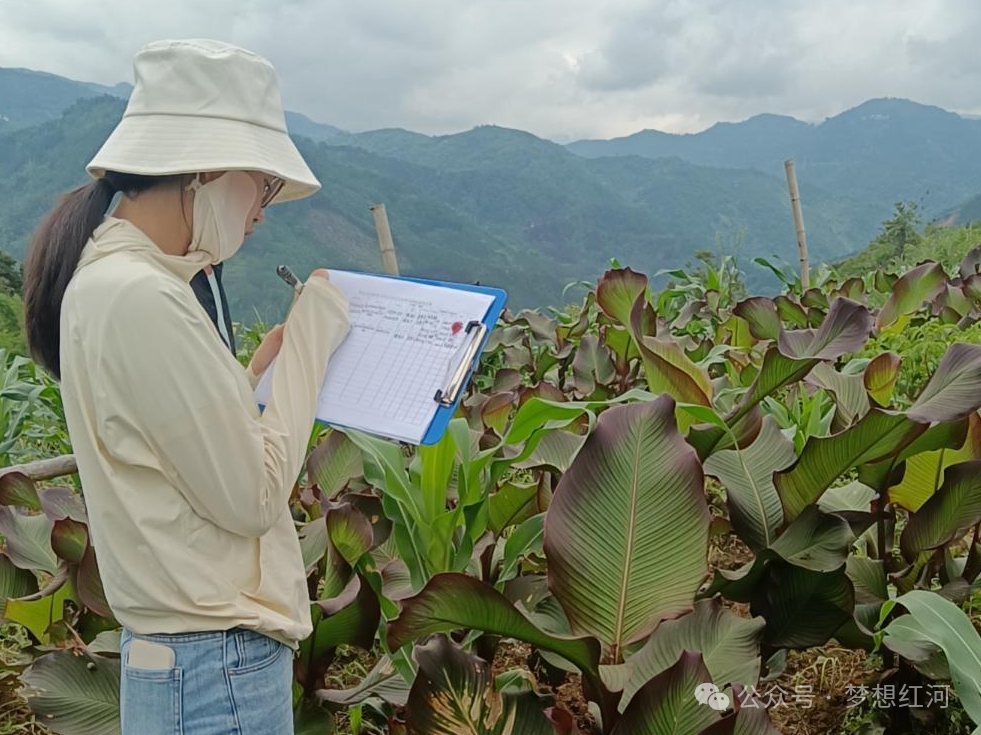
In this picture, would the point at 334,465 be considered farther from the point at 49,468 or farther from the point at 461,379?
the point at 461,379

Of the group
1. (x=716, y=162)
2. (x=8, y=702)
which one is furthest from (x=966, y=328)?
(x=716, y=162)

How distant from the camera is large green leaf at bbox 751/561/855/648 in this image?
1.22 meters

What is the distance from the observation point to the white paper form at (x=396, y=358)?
97 centimetres

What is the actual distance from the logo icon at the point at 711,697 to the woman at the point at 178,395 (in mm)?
430

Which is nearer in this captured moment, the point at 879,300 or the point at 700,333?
the point at 700,333

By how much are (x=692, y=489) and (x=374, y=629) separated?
0.52m

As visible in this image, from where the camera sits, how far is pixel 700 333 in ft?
10.9

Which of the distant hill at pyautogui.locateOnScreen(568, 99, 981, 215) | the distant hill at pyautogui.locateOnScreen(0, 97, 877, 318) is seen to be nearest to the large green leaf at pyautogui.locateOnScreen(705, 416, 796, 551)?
the distant hill at pyautogui.locateOnScreen(0, 97, 877, 318)

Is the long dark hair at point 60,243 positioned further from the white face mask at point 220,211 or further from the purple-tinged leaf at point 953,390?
the purple-tinged leaf at point 953,390

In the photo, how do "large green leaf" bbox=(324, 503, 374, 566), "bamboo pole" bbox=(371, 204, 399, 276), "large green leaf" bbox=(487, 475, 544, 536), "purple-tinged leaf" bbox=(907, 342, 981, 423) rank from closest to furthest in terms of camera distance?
"purple-tinged leaf" bbox=(907, 342, 981, 423) → "large green leaf" bbox=(324, 503, 374, 566) → "large green leaf" bbox=(487, 475, 544, 536) → "bamboo pole" bbox=(371, 204, 399, 276)

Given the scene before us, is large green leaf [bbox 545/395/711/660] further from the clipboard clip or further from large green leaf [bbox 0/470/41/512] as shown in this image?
large green leaf [bbox 0/470/41/512]

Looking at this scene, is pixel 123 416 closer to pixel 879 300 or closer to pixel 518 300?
pixel 879 300

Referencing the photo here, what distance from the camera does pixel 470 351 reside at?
3.19 ft

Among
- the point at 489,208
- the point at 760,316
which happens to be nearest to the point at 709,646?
the point at 760,316
